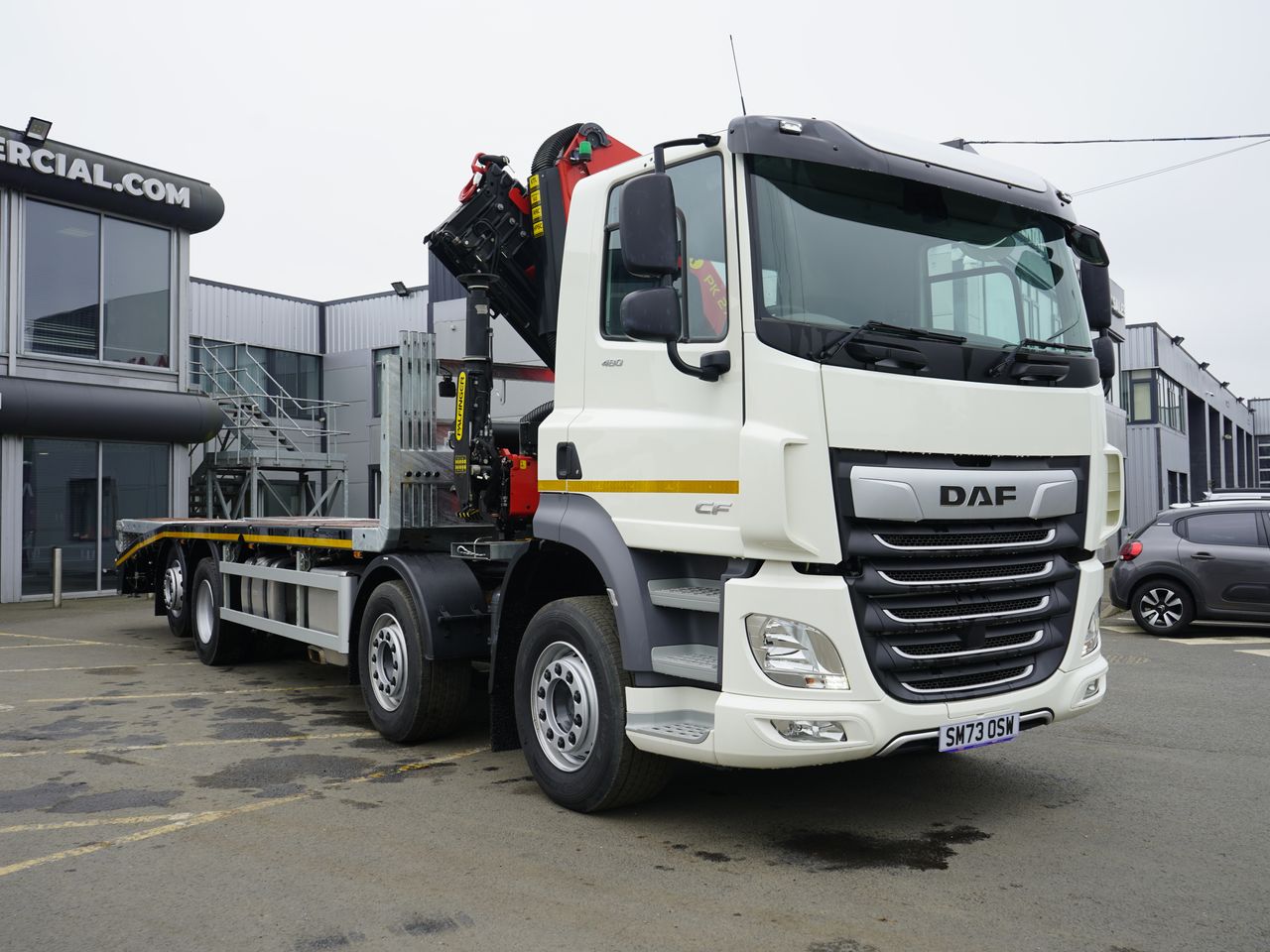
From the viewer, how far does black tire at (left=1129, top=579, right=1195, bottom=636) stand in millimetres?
12086

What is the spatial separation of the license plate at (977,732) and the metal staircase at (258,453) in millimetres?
19196

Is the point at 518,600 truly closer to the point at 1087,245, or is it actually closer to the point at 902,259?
the point at 902,259

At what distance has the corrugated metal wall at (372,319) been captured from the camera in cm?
2759

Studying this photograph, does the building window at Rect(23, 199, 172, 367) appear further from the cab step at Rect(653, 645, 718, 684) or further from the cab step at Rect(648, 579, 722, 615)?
the cab step at Rect(653, 645, 718, 684)

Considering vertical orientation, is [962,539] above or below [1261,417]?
below

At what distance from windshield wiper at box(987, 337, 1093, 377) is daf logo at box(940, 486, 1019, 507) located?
0.52 metres

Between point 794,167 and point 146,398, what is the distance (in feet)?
52.2

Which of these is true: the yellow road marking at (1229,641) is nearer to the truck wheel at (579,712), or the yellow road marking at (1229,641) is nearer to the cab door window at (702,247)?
the truck wheel at (579,712)

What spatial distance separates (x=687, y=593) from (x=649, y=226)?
5.14ft

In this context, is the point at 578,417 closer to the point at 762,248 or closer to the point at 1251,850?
the point at 762,248

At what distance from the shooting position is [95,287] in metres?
17.9

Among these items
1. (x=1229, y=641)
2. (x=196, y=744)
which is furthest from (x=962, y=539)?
(x=1229, y=641)

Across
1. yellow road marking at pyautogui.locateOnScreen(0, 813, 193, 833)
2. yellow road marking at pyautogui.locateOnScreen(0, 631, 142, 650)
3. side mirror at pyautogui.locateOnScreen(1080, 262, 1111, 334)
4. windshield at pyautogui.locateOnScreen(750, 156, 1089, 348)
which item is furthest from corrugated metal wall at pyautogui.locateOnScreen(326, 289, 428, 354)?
windshield at pyautogui.locateOnScreen(750, 156, 1089, 348)

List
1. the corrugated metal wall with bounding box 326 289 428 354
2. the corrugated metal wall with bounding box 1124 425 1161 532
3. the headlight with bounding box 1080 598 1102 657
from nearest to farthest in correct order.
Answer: the headlight with bounding box 1080 598 1102 657
the corrugated metal wall with bounding box 326 289 428 354
the corrugated metal wall with bounding box 1124 425 1161 532
